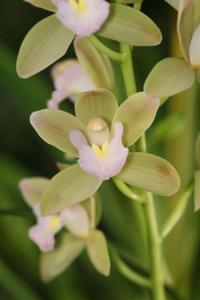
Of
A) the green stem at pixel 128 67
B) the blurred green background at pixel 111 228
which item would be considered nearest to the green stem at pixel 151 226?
the green stem at pixel 128 67

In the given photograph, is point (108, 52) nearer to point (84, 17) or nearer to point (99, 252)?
point (84, 17)

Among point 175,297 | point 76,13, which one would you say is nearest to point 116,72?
point 175,297

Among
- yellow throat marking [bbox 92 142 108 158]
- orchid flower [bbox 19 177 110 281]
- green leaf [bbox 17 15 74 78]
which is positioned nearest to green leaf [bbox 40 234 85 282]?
orchid flower [bbox 19 177 110 281]

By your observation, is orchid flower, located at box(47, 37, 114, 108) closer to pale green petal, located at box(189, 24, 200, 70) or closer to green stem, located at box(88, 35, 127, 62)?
green stem, located at box(88, 35, 127, 62)

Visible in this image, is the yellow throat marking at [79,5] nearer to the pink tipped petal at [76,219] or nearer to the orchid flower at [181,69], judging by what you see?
the orchid flower at [181,69]

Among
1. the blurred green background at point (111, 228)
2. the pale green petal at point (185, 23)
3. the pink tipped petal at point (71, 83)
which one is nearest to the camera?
the pale green petal at point (185, 23)

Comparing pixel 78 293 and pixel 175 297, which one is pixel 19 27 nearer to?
pixel 78 293
